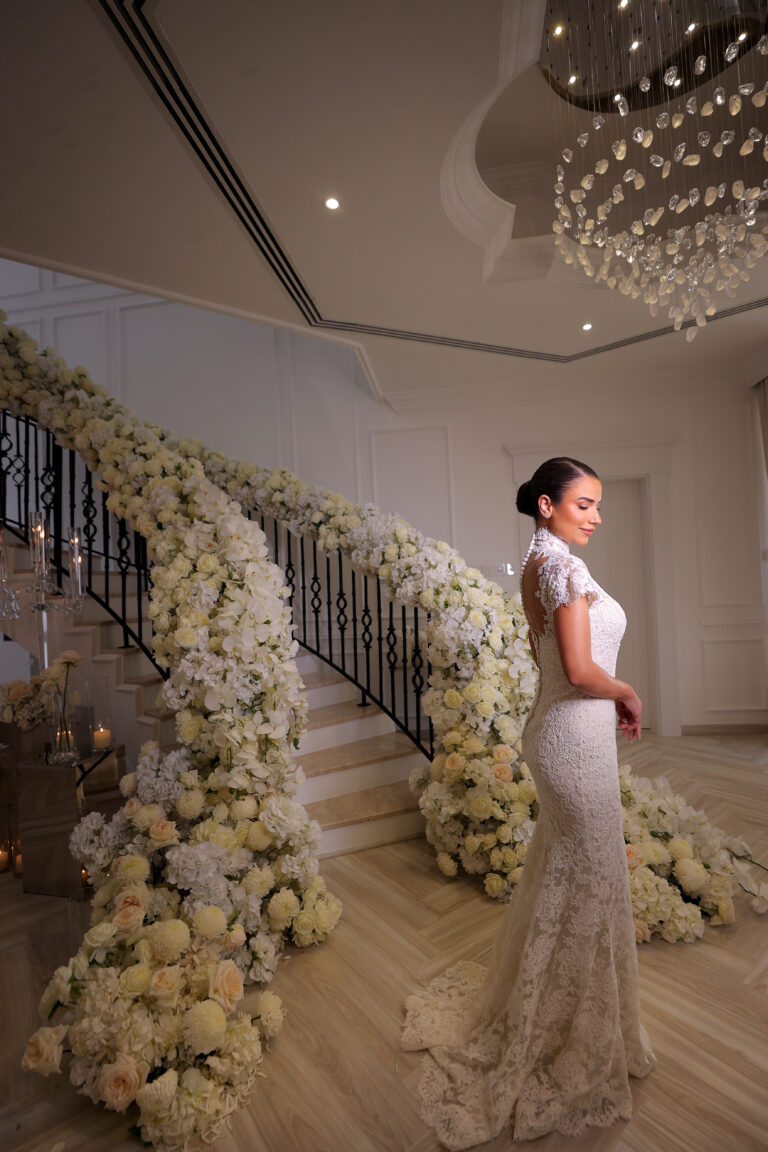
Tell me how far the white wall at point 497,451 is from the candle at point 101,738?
333 centimetres

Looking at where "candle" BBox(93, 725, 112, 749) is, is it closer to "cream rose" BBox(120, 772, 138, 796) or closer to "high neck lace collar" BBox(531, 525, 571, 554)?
"cream rose" BBox(120, 772, 138, 796)

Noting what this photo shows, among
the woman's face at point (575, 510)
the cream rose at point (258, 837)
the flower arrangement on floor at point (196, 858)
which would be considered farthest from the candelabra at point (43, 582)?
the woman's face at point (575, 510)

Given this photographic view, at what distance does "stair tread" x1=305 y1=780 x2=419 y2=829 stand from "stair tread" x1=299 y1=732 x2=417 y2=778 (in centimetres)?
18

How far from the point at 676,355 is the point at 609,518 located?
156 centimetres

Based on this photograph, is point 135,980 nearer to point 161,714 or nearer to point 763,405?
point 161,714

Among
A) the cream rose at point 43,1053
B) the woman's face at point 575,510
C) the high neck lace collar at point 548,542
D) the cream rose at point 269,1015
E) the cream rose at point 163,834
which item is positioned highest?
the woman's face at point 575,510

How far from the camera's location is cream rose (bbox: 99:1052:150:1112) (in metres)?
1.62

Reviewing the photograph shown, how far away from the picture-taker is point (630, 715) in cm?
174

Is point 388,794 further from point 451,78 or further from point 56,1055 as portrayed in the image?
point 451,78

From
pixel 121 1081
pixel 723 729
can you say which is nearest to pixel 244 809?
pixel 121 1081

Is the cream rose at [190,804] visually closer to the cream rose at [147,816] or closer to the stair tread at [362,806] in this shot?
the cream rose at [147,816]

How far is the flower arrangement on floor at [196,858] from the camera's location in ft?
5.64

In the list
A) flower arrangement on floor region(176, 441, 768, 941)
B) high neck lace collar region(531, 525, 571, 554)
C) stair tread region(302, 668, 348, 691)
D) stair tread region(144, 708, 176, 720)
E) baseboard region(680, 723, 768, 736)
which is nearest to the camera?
high neck lace collar region(531, 525, 571, 554)

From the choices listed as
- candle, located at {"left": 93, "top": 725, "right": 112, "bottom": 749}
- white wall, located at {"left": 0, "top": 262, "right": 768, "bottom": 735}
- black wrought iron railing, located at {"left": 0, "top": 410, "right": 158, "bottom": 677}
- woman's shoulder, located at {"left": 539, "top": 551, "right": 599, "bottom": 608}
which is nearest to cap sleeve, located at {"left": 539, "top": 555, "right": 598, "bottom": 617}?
woman's shoulder, located at {"left": 539, "top": 551, "right": 599, "bottom": 608}
